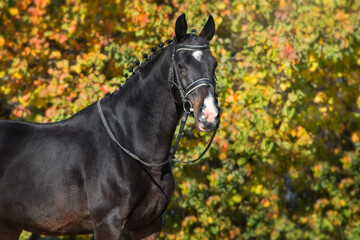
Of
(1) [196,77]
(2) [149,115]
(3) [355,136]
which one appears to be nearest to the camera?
(1) [196,77]

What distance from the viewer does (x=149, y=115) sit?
12.0 feet

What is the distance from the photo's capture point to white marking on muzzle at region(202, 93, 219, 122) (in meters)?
3.19

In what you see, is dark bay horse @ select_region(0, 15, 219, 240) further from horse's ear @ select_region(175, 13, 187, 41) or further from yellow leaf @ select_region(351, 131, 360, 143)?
yellow leaf @ select_region(351, 131, 360, 143)

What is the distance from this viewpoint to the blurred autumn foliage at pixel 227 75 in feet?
23.5

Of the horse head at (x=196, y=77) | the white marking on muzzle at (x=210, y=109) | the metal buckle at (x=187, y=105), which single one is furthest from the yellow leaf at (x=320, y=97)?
the white marking on muzzle at (x=210, y=109)

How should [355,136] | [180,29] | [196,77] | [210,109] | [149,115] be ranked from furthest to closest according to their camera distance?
[355,136] < [149,115] < [180,29] < [196,77] < [210,109]

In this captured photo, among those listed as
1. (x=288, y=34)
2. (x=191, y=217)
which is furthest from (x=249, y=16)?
(x=191, y=217)

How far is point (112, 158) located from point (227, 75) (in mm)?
3906

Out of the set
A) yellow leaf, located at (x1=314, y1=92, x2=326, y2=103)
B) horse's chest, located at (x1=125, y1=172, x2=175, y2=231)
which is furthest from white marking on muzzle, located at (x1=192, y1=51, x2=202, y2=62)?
yellow leaf, located at (x1=314, y1=92, x2=326, y2=103)

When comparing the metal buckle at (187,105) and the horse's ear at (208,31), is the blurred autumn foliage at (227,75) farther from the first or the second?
the metal buckle at (187,105)

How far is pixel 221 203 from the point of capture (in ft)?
27.3

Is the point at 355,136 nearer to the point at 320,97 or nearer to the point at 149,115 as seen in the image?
the point at 320,97

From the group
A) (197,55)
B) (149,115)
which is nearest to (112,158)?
(149,115)

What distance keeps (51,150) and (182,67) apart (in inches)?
49.2
